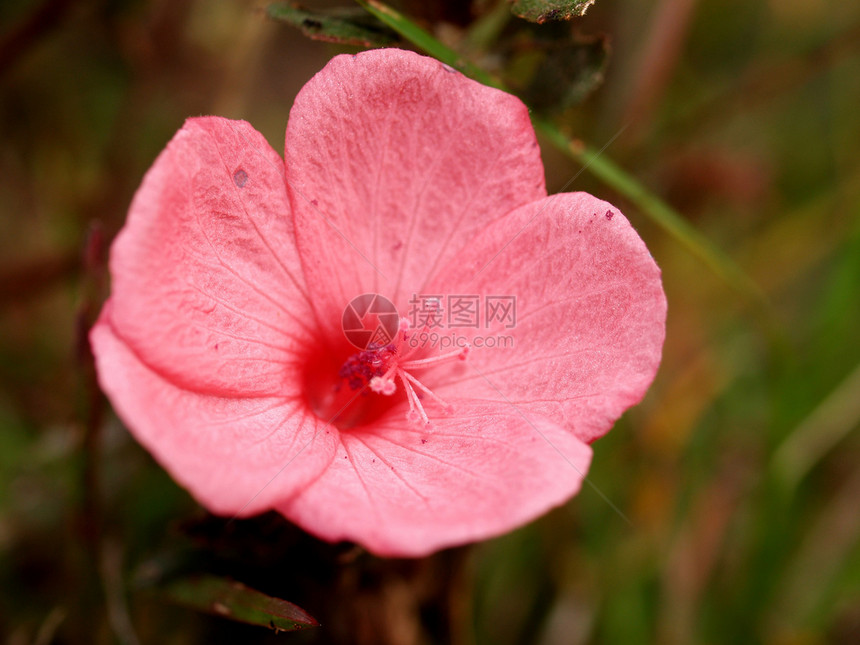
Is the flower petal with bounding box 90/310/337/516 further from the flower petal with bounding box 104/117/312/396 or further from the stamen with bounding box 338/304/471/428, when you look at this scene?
the stamen with bounding box 338/304/471/428

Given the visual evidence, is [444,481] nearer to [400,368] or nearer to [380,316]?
[400,368]

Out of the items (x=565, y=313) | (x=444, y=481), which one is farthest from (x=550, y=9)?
(x=444, y=481)

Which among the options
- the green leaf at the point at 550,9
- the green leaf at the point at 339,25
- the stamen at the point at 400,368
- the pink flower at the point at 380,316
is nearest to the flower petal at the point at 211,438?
the pink flower at the point at 380,316

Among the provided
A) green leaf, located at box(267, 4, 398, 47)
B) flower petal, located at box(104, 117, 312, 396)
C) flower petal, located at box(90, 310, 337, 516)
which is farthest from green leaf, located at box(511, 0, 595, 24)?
flower petal, located at box(90, 310, 337, 516)

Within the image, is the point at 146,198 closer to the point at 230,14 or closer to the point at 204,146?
the point at 204,146

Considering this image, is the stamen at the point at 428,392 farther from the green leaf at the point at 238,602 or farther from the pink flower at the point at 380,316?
the green leaf at the point at 238,602
